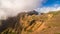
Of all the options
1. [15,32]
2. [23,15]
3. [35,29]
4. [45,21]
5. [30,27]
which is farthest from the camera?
[15,32]

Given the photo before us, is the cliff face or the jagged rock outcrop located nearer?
the cliff face

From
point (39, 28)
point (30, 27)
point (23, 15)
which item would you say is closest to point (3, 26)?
point (23, 15)

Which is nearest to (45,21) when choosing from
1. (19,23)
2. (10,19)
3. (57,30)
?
(57,30)

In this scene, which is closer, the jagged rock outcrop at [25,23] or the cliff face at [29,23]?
the cliff face at [29,23]

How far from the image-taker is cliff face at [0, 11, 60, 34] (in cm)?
3774

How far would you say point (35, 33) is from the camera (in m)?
39.1

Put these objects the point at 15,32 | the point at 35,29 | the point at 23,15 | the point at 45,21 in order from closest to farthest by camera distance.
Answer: the point at 45,21 < the point at 35,29 < the point at 23,15 < the point at 15,32

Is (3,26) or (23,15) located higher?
(23,15)

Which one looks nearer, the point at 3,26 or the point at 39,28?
the point at 39,28

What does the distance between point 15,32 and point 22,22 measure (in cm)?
682

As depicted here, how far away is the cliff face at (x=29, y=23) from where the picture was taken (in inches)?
1486

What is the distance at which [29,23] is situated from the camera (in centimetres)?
4438

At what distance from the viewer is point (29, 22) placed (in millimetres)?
43875

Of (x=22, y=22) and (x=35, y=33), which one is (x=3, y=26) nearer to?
(x=22, y=22)
